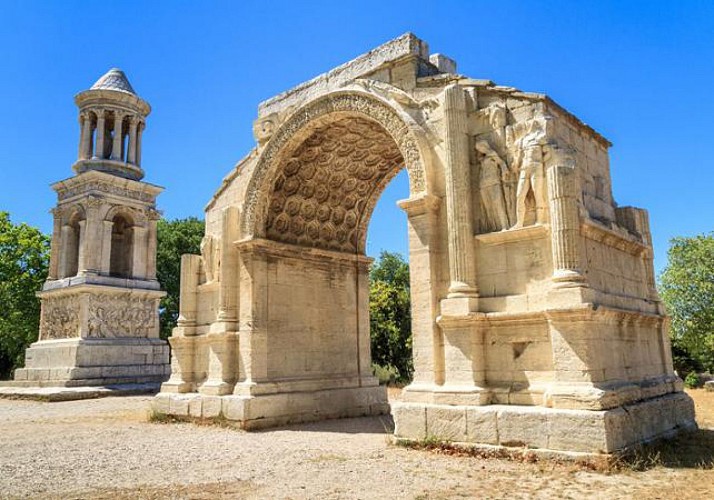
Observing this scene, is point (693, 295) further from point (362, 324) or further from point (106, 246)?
point (106, 246)

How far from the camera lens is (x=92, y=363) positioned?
1936 cm

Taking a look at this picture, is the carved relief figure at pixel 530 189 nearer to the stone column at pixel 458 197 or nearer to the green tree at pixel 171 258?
the stone column at pixel 458 197

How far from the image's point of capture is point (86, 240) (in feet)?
67.7

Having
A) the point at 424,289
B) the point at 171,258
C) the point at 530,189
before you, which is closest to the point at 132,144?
the point at 171,258

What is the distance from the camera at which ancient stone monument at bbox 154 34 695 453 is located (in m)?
7.30

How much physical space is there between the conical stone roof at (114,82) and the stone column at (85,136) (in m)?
1.27

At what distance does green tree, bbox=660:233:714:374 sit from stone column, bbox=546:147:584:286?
21.2 m

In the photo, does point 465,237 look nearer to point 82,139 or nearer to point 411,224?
point 411,224

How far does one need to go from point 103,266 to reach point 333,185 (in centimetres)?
1230

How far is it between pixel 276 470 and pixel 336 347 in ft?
17.8

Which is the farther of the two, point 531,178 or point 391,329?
point 391,329

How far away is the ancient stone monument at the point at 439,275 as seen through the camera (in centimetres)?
730

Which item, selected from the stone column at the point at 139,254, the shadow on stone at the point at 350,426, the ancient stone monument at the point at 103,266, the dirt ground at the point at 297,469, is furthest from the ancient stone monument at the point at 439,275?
the stone column at the point at 139,254

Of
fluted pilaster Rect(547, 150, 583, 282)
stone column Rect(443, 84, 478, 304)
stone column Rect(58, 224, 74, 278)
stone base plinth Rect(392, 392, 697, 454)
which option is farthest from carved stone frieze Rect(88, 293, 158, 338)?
fluted pilaster Rect(547, 150, 583, 282)
